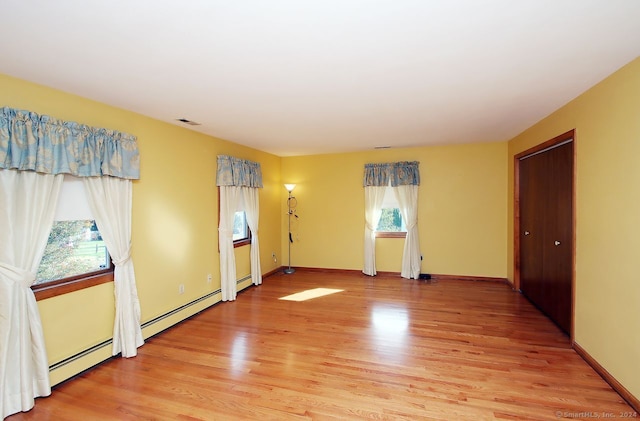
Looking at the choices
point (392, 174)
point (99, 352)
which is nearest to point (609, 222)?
point (392, 174)

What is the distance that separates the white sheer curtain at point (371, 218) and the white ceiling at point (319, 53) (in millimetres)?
2455

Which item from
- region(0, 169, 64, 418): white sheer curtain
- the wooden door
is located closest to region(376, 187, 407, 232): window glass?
the wooden door

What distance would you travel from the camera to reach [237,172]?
454 centimetres

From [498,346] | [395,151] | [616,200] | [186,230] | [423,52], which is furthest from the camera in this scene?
[395,151]

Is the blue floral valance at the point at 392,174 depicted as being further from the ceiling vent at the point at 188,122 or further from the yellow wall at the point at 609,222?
the ceiling vent at the point at 188,122

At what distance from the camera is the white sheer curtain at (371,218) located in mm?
5627

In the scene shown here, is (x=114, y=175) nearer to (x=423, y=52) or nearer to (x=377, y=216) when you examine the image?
(x=423, y=52)

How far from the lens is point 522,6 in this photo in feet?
4.89

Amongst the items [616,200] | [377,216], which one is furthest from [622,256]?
[377,216]

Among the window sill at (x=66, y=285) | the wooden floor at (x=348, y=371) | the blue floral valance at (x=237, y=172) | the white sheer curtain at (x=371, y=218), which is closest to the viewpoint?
the wooden floor at (x=348, y=371)

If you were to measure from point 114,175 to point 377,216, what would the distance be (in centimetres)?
418

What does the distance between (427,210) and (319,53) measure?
4.19 meters

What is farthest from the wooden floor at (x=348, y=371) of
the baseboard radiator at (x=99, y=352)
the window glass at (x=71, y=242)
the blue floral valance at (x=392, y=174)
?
the blue floral valance at (x=392, y=174)

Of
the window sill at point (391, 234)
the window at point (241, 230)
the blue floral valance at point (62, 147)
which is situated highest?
the blue floral valance at point (62, 147)
